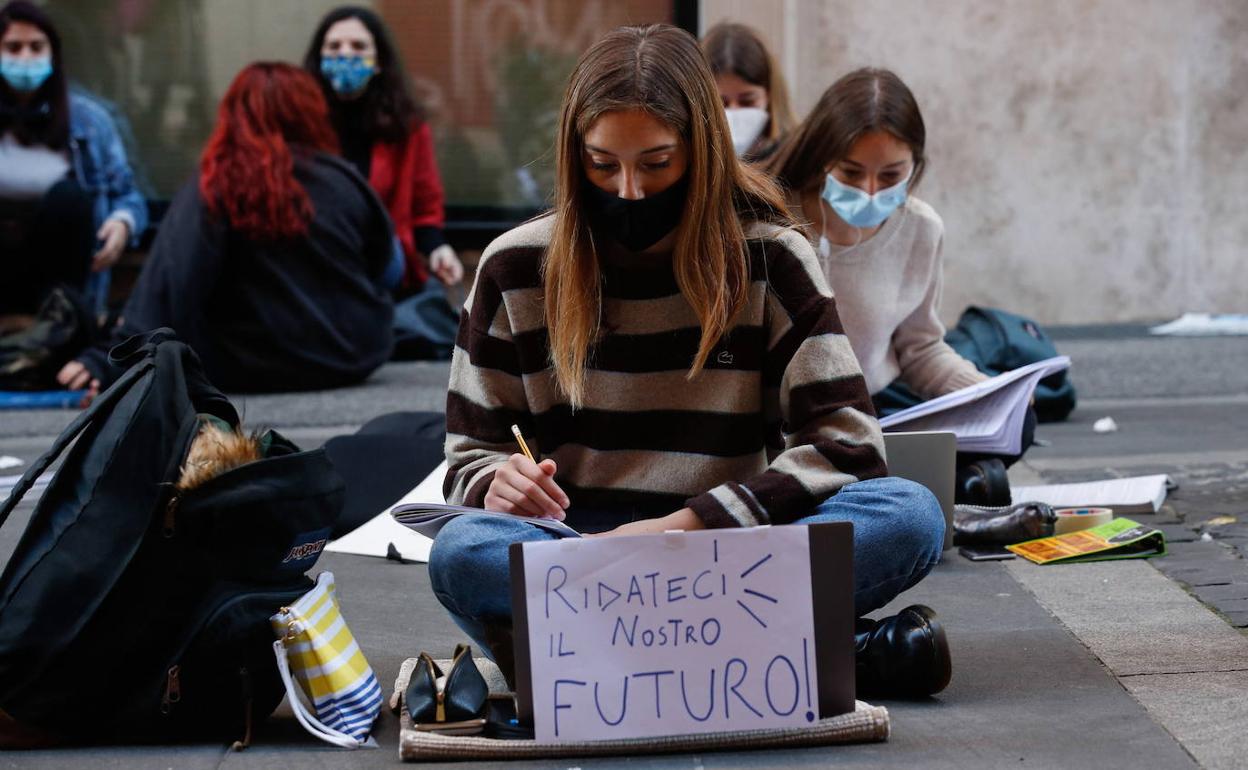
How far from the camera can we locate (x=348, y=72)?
22.5ft

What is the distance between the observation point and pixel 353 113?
A: 7.06m

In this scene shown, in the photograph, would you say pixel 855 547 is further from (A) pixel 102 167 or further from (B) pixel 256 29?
(B) pixel 256 29

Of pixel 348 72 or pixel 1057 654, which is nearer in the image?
pixel 1057 654

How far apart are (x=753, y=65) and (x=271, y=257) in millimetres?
2049

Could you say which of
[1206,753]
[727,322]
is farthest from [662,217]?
[1206,753]

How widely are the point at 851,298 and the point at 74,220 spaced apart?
383 centimetres

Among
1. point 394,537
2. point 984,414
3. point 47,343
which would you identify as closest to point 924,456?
point 984,414

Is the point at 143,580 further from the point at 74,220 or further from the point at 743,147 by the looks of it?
the point at 74,220

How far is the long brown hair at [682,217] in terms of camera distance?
8.70ft

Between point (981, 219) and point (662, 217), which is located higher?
point (662, 217)

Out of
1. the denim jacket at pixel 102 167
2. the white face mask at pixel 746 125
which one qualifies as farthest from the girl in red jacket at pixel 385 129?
the white face mask at pixel 746 125

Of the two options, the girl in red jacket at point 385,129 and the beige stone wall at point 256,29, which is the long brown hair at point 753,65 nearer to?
the girl in red jacket at point 385,129

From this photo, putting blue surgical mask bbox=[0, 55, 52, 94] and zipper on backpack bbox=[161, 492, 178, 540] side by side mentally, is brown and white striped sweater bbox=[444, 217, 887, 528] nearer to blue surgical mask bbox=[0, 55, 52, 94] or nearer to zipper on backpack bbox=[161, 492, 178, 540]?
zipper on backpack bbox=[161, 492, 178, 540]

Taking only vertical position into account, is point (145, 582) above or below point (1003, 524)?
above
